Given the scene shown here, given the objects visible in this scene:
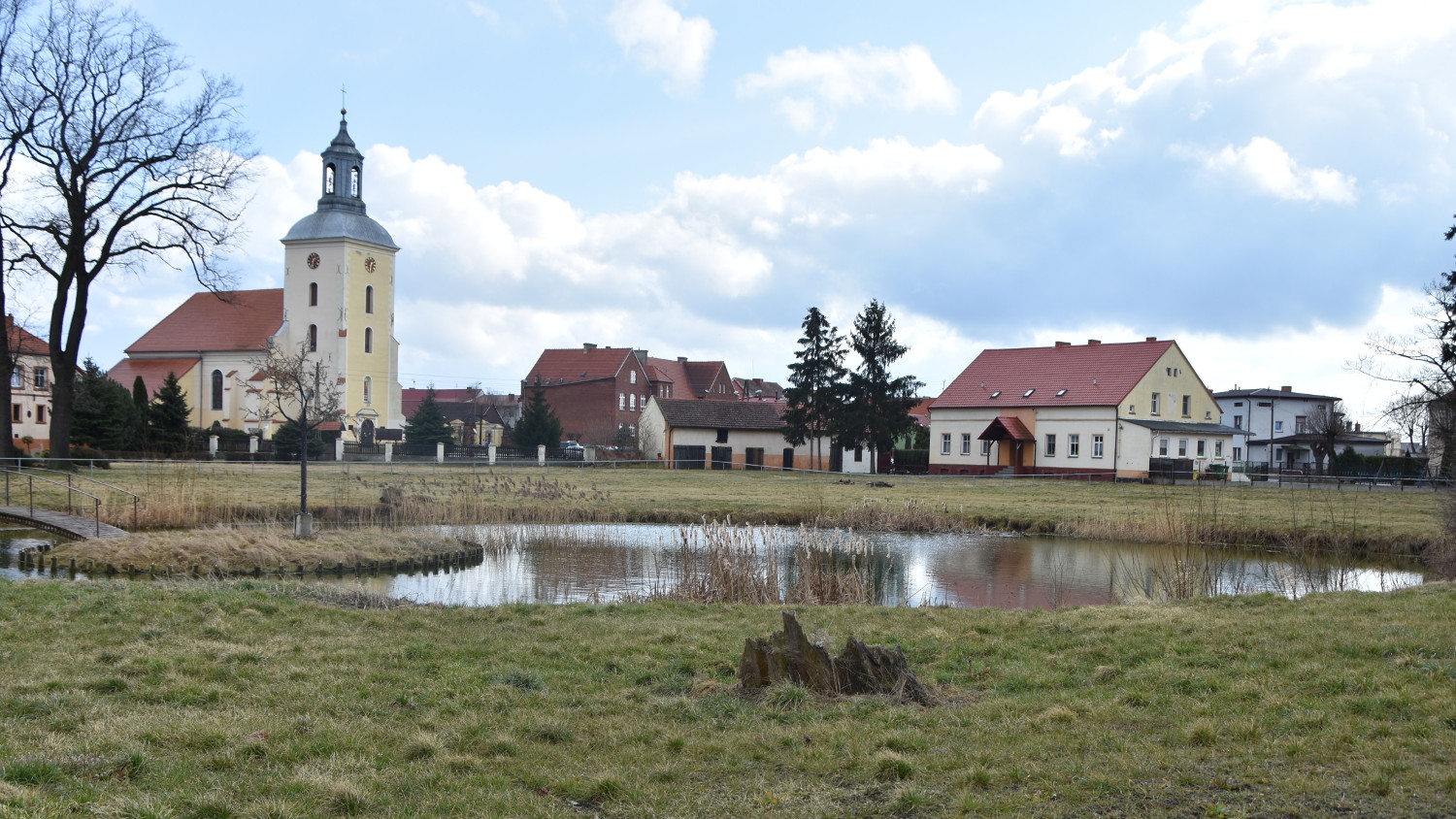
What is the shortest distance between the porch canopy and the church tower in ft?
126

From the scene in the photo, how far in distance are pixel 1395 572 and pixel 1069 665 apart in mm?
14633

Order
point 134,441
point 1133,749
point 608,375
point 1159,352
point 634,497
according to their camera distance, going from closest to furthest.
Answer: point 1133,749 < point 634,497 < point 134,441 < point 1159,352 < point 608,375

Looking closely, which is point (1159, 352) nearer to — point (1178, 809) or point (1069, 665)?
point (1069, 665)

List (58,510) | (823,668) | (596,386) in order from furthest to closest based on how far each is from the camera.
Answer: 1. (596,386)
2. (58,510)
3. (823,668)

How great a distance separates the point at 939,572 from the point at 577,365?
238 feet

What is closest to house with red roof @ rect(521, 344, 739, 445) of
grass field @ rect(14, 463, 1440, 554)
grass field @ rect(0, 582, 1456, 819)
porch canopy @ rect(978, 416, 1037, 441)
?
porch canopy @ rect(978, 416, 1037, 441)

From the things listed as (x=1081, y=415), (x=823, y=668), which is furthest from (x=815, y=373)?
(x=823, y=668)

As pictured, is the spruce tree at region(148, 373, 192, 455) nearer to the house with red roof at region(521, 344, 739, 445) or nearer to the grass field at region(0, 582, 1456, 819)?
the house with red roof at region(521, 344, 739, 445)

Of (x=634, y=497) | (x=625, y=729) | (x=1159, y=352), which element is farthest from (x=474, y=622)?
(x=1159, y=352)

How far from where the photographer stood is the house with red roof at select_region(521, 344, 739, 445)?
86.2m

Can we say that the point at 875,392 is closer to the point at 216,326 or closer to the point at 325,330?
A: the point at 325,330

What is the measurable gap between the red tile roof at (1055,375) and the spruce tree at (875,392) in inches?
149

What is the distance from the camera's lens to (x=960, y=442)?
59156 millimetres

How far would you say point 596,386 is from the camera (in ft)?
286
